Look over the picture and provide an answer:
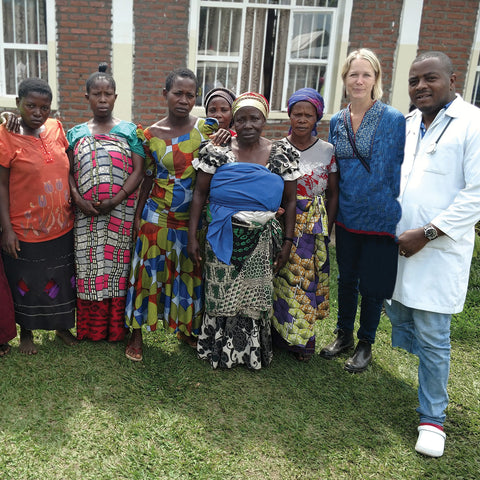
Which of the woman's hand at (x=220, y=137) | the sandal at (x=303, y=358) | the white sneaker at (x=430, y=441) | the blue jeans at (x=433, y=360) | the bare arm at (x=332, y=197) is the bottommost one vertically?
the sandal at (x=303, y=358)

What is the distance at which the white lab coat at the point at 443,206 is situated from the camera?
2404 mm

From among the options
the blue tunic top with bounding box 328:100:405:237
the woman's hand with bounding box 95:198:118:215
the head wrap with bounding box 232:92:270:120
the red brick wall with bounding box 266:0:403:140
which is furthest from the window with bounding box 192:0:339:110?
the woman's hand with bounding box 95:198:118:215

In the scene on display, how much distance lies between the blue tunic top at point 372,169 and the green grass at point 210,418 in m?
1.16

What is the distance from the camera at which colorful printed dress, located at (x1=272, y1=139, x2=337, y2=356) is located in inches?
122

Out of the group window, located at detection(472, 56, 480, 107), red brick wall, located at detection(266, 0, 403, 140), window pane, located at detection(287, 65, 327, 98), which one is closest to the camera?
red brick wall, located at detection(266, 0, 403, 140)

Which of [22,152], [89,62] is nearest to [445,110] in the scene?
[22,152]

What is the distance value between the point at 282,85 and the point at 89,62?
8.86 ft

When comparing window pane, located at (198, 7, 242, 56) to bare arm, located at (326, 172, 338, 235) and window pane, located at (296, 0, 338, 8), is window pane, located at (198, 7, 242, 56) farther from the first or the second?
bare arm, located at (326, 172, 338, 235)

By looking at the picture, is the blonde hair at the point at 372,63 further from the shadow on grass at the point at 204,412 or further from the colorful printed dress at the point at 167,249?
the shadow on grass at the point at 204,412

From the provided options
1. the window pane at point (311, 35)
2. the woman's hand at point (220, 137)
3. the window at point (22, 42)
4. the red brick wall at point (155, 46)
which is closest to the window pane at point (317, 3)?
the window pane at point (311, 35)

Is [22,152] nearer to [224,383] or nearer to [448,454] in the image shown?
[224,383]

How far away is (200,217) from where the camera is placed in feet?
10.2

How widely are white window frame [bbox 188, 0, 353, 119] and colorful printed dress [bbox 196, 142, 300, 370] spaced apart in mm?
3708

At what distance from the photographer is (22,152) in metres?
2.88
